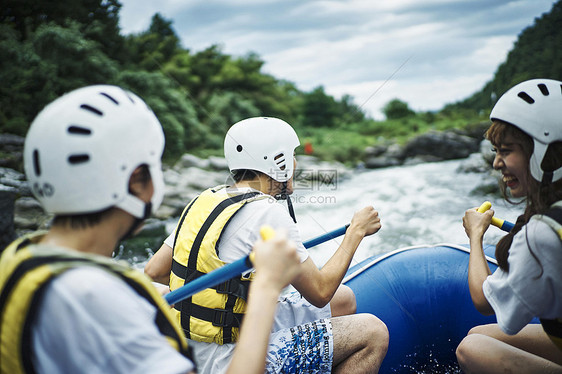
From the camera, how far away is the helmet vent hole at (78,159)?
3.37 feet

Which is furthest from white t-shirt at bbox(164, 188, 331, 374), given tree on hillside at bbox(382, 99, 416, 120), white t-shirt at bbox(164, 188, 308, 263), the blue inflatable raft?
tree on hillside at bbox(382, 99, 416, 120)

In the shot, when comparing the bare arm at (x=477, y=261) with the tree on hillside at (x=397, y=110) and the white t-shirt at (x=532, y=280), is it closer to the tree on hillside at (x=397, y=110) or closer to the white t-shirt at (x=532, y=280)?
the white t-shirt at (x=532, y=280)

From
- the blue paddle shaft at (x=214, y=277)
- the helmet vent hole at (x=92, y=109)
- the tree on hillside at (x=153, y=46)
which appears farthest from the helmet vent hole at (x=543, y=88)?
the tree on hillside at (x=153, y=46)

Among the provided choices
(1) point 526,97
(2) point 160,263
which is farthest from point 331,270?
(1) point 526,97

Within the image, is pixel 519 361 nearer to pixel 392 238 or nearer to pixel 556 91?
pixel 556 91

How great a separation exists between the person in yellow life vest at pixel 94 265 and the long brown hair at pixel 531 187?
105cm

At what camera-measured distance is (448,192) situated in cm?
1170

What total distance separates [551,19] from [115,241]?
112 ft

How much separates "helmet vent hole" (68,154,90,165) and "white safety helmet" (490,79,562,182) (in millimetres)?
1631

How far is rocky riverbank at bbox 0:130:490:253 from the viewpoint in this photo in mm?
7562

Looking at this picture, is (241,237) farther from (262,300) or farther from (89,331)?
(89,331)

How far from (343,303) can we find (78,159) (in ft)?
6.78

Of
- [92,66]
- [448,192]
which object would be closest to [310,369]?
[448,192]

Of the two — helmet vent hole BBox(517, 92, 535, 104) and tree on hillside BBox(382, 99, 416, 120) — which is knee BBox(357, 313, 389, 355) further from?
tree on hillside BBox(382, 99, 416, 120)
